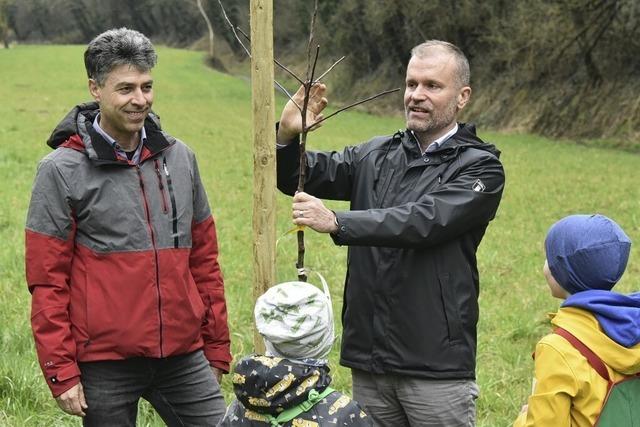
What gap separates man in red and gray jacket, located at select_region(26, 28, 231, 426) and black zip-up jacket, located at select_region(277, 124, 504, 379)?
2.23 ft

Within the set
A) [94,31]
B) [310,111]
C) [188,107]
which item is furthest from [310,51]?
[94,31]

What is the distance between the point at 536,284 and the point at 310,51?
5.75 metres

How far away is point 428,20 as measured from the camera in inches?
1339

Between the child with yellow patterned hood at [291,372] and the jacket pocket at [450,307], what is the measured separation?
2.02ft

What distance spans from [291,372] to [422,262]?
83 centimetres

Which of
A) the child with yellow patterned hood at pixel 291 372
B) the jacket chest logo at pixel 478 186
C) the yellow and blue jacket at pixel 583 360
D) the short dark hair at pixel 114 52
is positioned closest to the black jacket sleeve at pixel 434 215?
the jacket chest logo at pixel 478 186

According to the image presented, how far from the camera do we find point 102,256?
3.09m

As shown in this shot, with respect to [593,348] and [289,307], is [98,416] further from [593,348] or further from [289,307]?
[593,348]

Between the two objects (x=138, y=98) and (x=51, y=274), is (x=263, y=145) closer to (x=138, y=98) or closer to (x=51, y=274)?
(x=138, y=98)

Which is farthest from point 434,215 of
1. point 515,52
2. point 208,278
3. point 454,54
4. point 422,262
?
point 515,52

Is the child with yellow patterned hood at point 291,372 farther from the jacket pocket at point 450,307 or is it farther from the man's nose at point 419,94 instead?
the man's nose at point 419,94

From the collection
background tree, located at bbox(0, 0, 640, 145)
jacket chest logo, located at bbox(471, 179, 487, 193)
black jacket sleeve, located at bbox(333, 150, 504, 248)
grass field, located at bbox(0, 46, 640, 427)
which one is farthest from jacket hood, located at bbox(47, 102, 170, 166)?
background tree, located at bbox(0, 0, 640, 145)

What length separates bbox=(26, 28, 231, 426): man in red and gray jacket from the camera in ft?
9.92

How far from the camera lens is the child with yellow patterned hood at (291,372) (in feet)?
8.47
